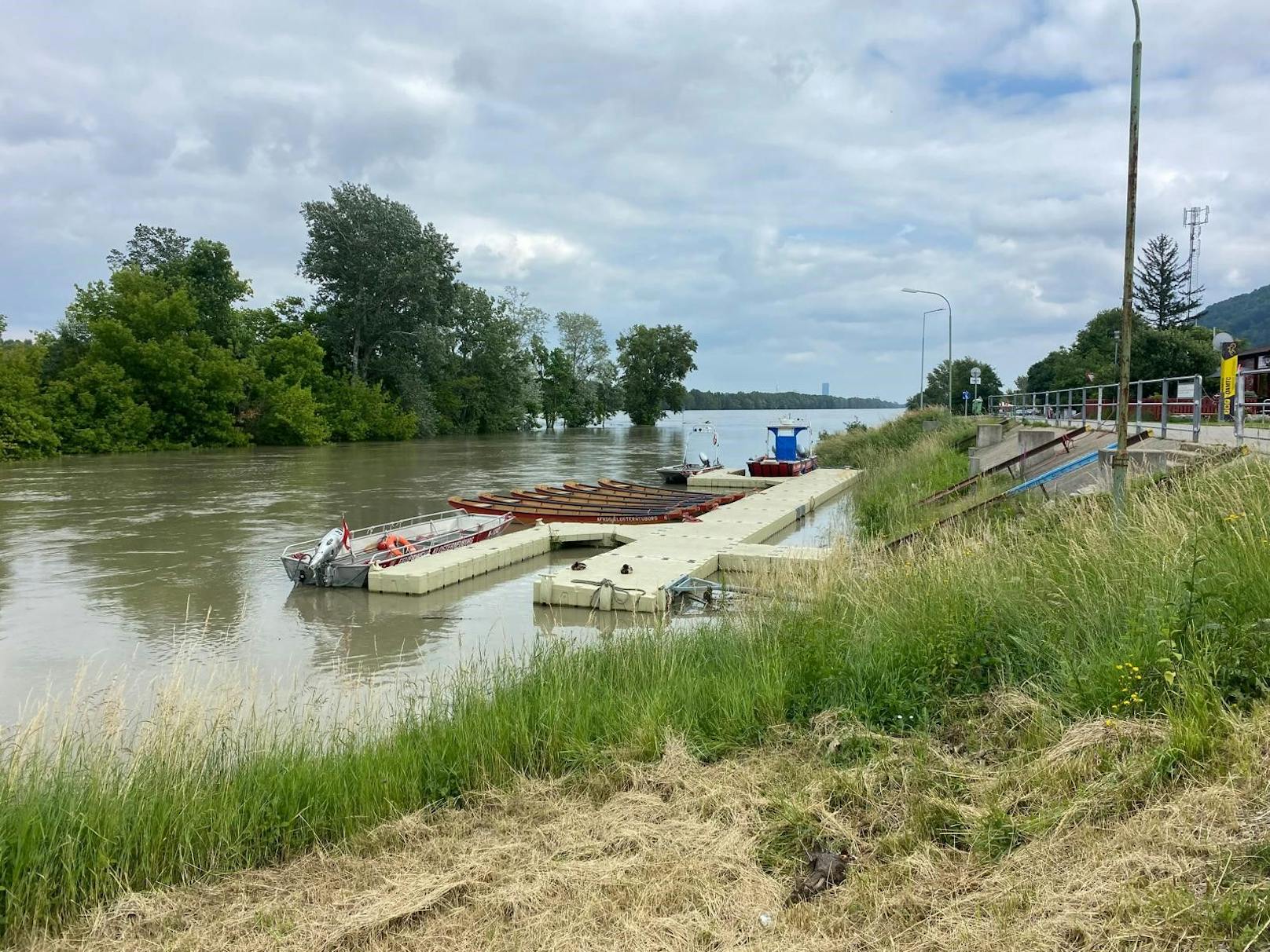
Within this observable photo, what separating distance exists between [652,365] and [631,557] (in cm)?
10240

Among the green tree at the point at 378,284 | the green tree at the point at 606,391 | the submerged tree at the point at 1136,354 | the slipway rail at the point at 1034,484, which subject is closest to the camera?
the slipway rail at the point at 1034,484

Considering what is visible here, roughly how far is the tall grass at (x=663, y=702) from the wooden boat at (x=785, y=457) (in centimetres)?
2971

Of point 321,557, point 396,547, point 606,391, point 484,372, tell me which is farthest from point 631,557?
point 606,391

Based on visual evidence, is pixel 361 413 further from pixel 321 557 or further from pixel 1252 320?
pixel 1252 320

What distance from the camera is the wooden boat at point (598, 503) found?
23.8 m

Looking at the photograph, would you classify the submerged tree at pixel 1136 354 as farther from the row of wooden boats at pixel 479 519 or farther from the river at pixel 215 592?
the river at pixel 215 592

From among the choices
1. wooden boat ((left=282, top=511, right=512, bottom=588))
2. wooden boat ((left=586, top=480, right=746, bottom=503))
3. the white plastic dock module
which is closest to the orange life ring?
wooden boat ((left=282, top=511, right=512, bottom=588))

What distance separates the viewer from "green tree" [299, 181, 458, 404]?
65438 millimetres

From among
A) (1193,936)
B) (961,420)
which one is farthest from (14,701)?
(961,420)

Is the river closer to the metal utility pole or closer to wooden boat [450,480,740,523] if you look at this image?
wooden boat [450,480,740,523]

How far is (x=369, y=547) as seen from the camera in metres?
18.6

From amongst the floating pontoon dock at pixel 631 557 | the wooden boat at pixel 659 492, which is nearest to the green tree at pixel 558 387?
the wooden boat at pixel 659 492

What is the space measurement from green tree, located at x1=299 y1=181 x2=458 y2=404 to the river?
2884cm

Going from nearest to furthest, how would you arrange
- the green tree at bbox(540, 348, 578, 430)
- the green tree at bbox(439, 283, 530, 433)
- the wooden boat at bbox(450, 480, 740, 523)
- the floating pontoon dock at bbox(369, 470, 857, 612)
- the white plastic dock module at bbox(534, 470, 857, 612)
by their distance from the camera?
the white plastic dock module at bbox(534, 470, 857, 612) < the floating pontoon dock at bbox(369, 470, 857, 612) < the wooden boat at bbox(450, 480, 740, 523) < the green tree at bbox(439, 283, 530, 433) < the green tree at bbox(540, 348, 578, 430)
